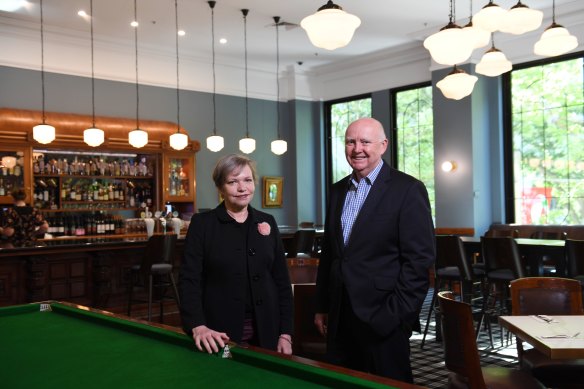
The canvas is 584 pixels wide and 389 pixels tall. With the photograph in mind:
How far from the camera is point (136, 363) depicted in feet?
6.95

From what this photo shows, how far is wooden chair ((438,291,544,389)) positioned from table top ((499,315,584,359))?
10.5 inches

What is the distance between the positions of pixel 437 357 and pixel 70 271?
13.4ft

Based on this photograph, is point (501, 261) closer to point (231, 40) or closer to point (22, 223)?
point (22, 223)

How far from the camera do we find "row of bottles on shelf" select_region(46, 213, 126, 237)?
9.51m

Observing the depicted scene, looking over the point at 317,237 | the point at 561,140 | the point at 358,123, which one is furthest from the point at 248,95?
the point at 358,123

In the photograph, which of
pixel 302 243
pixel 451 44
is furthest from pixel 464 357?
pixel 302 243

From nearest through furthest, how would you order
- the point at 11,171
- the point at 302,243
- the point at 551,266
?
1. the point at 551,266
2. the point at 302,243
3. the point at 11,171

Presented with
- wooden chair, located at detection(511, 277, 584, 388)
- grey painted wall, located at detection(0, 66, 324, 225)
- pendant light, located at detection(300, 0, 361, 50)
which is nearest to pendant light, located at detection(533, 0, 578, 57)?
pendant light, located at detection(300, 0, 361, 50)

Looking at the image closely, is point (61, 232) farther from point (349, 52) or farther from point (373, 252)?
point (373, 252)

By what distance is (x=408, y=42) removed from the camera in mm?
10961

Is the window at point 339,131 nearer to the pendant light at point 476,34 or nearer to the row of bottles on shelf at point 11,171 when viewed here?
the row of bottles on shelf at point 11,171

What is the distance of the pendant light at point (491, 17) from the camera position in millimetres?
4996

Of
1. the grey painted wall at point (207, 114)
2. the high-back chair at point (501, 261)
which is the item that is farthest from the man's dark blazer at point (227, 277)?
the grey painted wall at point (207, 114)

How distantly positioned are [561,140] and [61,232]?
8.17m
